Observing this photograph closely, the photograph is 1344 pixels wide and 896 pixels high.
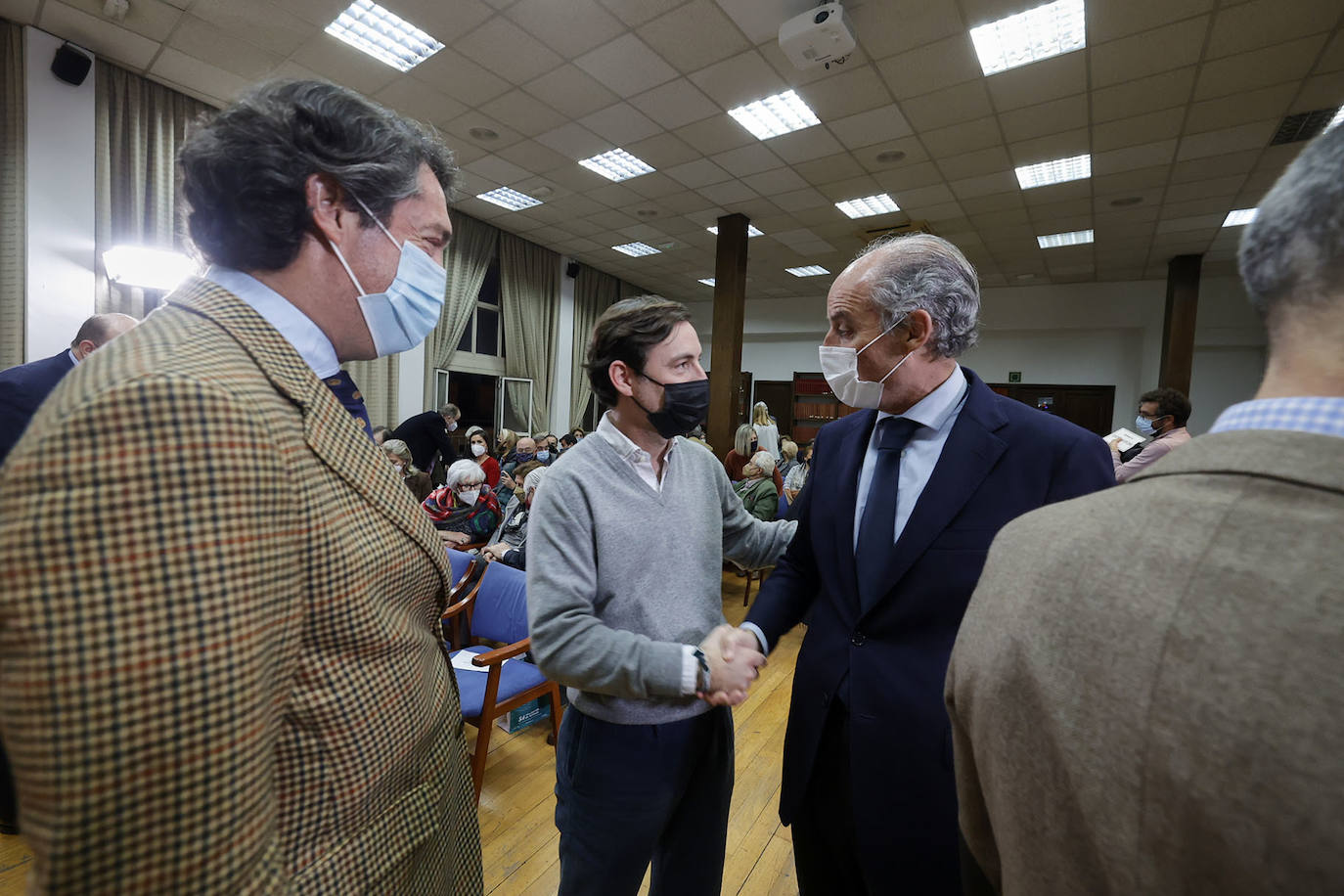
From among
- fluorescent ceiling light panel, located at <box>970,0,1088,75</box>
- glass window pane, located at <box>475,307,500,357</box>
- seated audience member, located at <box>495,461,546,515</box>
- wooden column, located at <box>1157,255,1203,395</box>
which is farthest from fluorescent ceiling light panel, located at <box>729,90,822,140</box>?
wooden column, located at <box>1157,255,1203,395</box>

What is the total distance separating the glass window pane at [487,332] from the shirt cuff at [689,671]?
27.3 feet

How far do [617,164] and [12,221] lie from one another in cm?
484

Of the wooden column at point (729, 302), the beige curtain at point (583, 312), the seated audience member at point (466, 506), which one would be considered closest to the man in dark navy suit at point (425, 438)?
the seated audience member at point (466, 506)

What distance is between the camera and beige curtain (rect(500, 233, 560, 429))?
27.7ft

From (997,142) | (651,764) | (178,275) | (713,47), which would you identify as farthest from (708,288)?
(651,764)

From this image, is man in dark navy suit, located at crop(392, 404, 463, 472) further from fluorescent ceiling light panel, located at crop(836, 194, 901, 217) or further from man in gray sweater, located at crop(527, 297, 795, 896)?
fluorescent ceiling light panel, located at crop(836, 194, 901, 217)

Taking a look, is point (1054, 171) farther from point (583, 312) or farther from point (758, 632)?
point (583, 312)

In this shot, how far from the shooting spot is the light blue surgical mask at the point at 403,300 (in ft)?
2.64

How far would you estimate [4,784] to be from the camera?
1.56 m

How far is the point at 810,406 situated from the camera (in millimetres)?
11906

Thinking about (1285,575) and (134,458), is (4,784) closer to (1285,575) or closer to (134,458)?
(134,458)

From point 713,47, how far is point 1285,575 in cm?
452

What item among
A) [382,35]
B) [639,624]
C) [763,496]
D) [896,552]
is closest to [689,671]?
[639,624]

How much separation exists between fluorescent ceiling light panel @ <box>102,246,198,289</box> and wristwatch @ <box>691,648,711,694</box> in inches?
208
